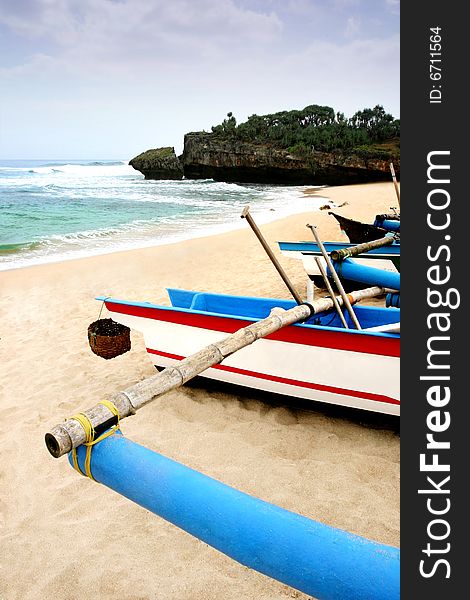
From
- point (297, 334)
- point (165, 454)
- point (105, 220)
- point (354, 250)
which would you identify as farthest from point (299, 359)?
point (105, 220)

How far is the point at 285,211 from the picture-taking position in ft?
71.8

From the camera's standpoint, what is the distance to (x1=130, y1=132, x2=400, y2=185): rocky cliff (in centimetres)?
3838

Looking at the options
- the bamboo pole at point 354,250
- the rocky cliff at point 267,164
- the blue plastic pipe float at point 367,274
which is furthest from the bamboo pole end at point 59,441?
the rocky cliff at point 267,164

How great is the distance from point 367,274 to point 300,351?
8.94ft

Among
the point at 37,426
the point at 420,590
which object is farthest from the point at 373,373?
the point at 37,426

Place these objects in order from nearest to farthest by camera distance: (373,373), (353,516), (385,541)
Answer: (385,541), (353,516), (373,373)

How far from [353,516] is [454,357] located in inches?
70.4

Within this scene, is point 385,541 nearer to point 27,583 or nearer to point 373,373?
point 373,373

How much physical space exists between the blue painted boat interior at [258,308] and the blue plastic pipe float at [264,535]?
10.4ft

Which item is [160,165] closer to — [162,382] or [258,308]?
[258,308]

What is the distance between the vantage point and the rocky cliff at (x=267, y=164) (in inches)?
1511

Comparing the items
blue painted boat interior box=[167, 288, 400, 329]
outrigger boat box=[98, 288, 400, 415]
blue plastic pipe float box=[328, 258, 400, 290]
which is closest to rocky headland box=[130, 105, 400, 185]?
blue plastic pipe float box=[328, 258, 400, 290]

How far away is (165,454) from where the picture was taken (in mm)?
3889

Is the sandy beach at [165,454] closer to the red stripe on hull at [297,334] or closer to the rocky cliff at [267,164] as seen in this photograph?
the red stripe on hull at [297,334]
